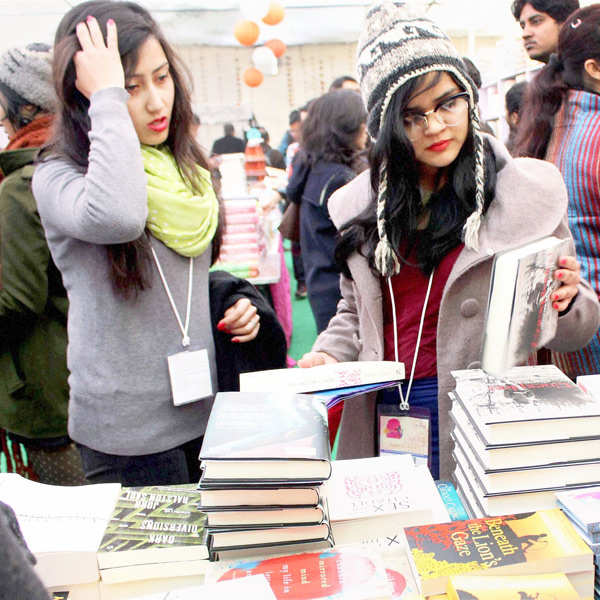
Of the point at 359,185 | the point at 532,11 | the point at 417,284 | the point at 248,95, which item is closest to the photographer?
the point at 417,284

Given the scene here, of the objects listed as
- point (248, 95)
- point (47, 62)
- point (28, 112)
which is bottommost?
point (248, 95)

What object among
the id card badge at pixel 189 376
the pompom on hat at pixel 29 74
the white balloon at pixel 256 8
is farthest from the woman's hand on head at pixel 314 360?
the white balloon at pixel 256 8

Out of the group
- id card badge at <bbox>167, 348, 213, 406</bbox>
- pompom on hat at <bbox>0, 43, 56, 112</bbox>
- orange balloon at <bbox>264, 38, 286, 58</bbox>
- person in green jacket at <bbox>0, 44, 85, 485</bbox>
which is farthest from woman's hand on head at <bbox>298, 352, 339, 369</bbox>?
orange balloon at <bbox>264, 38, 286, 58</bbox>

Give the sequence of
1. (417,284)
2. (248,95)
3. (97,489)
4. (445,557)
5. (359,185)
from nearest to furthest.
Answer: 1. (445,557)
2. (97,489)
3. (417,284)
4. (359,185)
5. (248,95)

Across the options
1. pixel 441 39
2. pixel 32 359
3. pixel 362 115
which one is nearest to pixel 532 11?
pixel 362 115

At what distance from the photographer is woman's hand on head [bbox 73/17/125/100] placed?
1.15 meters

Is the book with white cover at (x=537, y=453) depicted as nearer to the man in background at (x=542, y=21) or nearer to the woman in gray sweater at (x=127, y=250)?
the woman in gray sweater at (x=127, y=250)

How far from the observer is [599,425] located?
0.79 metres

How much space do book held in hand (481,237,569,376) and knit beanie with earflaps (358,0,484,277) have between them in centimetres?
29

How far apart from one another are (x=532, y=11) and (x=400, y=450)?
217 centimetres

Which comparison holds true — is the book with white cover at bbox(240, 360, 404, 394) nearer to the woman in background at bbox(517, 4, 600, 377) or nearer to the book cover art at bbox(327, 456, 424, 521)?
the book cover art at bbox(327, 456, 424, 521)

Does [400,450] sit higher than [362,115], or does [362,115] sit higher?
[362,115]

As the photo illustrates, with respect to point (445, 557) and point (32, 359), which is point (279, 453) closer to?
point (445, 557)

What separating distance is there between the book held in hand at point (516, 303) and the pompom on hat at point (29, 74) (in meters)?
1.35
